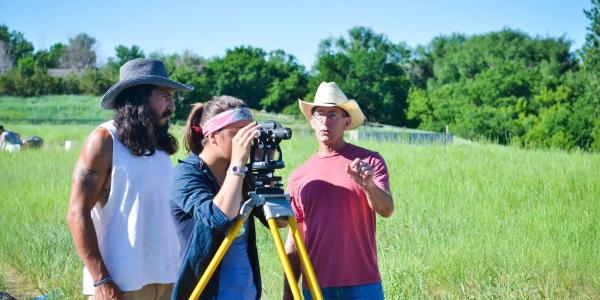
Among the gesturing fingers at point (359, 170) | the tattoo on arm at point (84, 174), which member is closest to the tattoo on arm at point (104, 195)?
the tattoo on arm at point (84, 174)

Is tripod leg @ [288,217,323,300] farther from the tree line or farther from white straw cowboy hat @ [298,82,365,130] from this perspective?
the tree line

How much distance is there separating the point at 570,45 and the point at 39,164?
197 ft

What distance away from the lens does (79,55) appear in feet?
325

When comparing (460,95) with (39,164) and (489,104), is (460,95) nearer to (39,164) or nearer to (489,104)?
(489,104)

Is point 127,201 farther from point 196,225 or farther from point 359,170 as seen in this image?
point 359,170

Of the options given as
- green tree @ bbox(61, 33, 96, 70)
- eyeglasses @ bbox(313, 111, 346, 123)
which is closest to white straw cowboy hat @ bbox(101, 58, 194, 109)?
eyeglasses @ bbox(313, 111, 346, 123)

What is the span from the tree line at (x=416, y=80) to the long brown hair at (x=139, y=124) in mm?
33858

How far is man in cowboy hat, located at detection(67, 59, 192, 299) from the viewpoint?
2.82 metres

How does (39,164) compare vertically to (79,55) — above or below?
below

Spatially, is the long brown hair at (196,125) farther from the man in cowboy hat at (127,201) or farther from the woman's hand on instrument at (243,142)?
the woman's hand on instrument at (243,142)

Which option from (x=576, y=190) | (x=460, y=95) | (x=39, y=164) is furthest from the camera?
(x=460, y=95)

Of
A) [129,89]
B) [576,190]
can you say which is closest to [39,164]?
[576,190]

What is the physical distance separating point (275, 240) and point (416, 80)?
75.1m

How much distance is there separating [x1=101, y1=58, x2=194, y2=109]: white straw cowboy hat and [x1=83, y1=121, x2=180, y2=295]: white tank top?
0.53 ft
